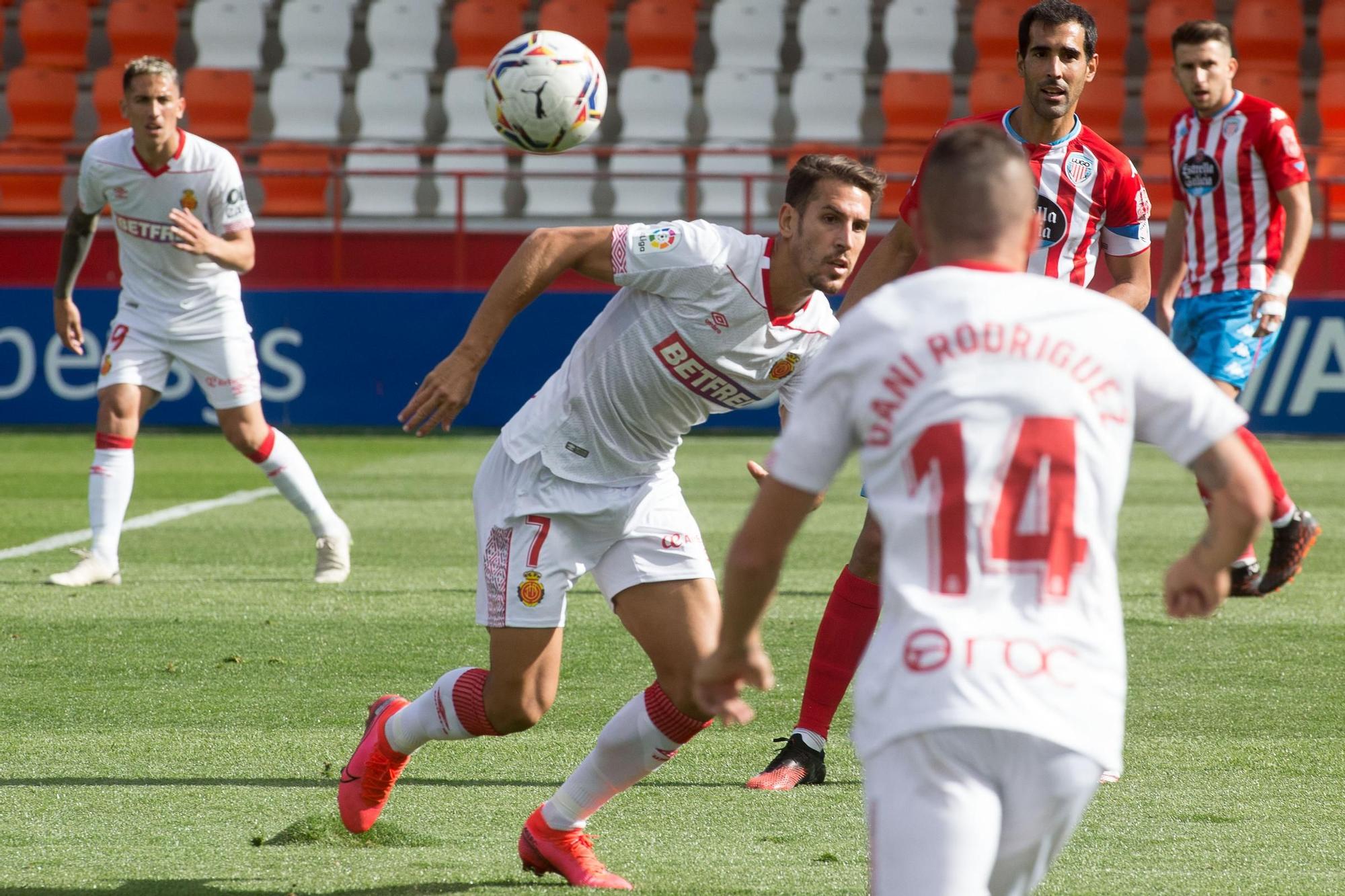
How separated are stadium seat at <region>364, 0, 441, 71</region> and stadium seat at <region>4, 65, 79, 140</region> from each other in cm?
351

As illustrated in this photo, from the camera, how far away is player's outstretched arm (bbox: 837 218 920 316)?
4.95 metres

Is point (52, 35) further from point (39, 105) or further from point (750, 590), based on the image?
point (750, 590)

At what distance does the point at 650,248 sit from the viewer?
396 centimetres

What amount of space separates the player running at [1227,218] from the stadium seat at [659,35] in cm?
1261

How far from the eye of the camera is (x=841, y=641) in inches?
189

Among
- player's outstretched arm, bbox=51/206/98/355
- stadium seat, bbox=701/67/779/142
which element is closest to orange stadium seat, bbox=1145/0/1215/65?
stadium seat, bbox=701/67/779/142

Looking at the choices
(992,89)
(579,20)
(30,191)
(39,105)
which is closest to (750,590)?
(30,191)

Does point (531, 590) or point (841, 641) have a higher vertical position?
point (531, 590)

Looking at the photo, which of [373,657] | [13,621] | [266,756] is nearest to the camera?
[266,756]

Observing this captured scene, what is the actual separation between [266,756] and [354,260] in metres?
12.2

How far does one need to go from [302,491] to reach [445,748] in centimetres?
321

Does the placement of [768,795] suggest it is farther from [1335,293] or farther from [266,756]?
[1335,293]

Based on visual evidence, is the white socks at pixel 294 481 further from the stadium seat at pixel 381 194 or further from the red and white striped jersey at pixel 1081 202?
the stadium seat at pixel 381 194

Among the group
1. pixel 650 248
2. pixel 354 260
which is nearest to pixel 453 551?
pixel 650 248
